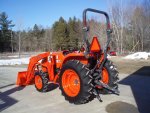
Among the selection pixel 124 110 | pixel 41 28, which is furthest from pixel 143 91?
pixel 41 28

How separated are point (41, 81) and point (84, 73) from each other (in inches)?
107

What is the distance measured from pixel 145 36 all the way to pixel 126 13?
23.1 feet

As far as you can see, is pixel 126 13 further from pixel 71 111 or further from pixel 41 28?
pixel 41 28

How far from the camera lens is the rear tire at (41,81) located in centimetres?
880

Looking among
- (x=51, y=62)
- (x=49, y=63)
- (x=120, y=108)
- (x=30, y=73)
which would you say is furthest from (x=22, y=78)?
(x=120, y=108)

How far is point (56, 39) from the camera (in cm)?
7094

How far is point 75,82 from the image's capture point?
737 centimetres

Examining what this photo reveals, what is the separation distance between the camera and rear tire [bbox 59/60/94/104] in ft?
22.0

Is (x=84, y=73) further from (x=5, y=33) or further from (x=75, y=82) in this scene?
(x=5, y=33)

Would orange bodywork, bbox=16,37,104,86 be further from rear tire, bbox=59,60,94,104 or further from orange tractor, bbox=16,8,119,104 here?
rear tire, bbox=59,60,94,104

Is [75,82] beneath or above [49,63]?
beneath

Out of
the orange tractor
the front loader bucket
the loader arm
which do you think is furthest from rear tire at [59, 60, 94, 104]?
the front loader bucket

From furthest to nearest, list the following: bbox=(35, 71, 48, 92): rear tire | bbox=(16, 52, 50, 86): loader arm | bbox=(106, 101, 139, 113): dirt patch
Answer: bbox=(16, 52, 50, 86): loader arm
bbox=(35, 71, 48, 92): rear tire
bbox=(106, 101, 139, 113): dirt patch

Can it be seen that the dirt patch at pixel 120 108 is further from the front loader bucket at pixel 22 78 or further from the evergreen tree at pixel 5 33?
the evergreen tree at pixel 5 33
